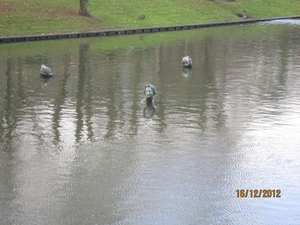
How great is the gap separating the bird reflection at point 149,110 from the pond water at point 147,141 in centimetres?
4

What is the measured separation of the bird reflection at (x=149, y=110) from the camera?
20.9 meters

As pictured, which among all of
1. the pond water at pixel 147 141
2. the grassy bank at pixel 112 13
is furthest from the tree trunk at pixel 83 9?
the pond water at pixel 147 141

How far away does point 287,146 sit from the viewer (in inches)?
677

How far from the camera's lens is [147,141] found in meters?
17.8

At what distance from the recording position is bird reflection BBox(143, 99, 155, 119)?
2092cm

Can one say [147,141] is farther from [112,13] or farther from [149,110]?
[112,13]

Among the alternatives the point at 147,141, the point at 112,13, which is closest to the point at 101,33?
the point at 112,13

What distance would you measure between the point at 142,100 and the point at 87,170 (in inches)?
330

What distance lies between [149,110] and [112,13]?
3159 centimetres

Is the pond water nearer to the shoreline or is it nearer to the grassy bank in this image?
the shoreline

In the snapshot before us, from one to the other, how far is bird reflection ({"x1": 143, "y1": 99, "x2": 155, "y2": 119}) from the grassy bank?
870 inches
